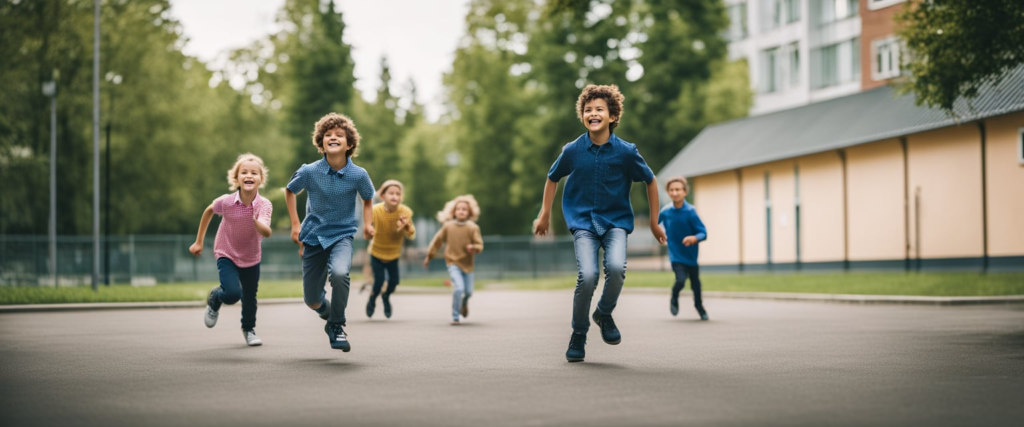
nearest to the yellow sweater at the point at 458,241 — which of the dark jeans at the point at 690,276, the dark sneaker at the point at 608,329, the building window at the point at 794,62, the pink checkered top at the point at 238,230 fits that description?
the dark jeans at the point at 690,276

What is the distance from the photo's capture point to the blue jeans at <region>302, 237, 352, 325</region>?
9.55 m

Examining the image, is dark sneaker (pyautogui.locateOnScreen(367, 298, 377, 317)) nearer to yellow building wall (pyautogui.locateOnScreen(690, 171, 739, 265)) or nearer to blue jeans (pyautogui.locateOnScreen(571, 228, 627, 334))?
blue jeans (pyautogui.locateOnScreen(571, 228, 627, 334))

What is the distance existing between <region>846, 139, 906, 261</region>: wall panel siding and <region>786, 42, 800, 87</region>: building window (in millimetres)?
22283

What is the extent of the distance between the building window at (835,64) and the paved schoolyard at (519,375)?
124 ft

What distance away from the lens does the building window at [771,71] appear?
55.8m

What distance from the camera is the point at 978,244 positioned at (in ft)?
92.3

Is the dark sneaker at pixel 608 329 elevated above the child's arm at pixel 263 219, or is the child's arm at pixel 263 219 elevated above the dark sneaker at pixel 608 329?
the child's arm at pixel 263 219

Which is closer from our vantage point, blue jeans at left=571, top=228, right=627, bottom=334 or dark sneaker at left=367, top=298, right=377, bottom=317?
blue jeans at left=571, top=228, right=627, bottom=334

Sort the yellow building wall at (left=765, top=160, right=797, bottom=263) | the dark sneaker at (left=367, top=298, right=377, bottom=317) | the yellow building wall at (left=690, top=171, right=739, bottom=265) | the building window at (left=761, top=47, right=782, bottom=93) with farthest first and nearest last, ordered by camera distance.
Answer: the building window at (left=761, top=47, right=782, bottom=93) < the yellow building wall at (left=690, top=171, right=739, bottom=265) < the yellow building wall at (left=765, top=160, right=797, bottom=263) < the dark sneaker at (left=367, top=298, right=377, bottom=317)

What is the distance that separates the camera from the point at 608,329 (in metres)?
9.16

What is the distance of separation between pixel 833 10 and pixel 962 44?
116ft

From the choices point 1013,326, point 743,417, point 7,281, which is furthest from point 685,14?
point 743,417

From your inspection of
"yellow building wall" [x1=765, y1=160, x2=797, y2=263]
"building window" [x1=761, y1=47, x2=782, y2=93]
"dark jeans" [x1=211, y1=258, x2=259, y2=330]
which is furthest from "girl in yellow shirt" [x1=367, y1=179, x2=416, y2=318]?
"building window" [x1=761, y1=47, x2=782, y2=93]

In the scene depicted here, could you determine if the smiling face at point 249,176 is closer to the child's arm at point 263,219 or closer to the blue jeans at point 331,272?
the child's arm at point 263,219
